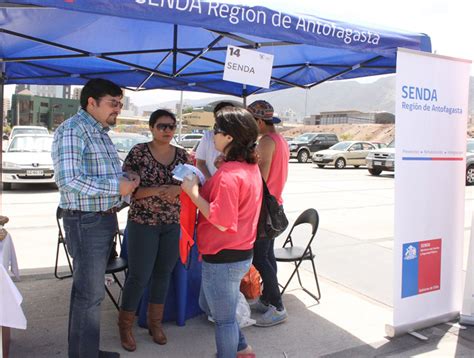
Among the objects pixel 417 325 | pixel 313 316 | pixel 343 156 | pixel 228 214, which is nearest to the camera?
pixel 228 214

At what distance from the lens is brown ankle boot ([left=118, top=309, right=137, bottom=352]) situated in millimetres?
3178

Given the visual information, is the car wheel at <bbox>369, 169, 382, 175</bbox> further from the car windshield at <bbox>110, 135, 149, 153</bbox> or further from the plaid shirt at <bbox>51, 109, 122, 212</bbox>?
the plaid shirt at <bbox>51, 109, 122, 212</bbox>

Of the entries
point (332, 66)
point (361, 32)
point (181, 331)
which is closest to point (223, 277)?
point (181, 331)

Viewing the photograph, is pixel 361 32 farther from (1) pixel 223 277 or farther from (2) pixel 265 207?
(1) pixel 223 277

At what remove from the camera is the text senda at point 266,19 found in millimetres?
2512

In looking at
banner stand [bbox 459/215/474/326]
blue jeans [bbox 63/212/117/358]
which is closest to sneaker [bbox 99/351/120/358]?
blue jeans [bbox 63/212/117/358]

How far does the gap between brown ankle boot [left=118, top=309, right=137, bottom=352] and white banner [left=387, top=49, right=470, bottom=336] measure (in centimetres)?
202

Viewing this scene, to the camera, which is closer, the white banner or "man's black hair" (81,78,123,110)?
"man's black hair" (81,78,123,110)

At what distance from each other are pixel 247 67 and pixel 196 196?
1.30 metres

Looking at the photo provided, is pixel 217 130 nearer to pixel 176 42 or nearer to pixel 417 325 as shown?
pixel 176 42

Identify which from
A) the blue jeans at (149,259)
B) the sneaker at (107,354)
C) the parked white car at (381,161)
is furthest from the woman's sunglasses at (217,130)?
the parked white car at (381,161)

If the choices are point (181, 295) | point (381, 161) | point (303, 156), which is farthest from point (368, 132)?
point (181, 295)

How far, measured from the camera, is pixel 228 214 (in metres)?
2.23

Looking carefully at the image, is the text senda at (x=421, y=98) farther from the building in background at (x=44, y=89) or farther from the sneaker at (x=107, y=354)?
the building in background at (x=44, y=89)
